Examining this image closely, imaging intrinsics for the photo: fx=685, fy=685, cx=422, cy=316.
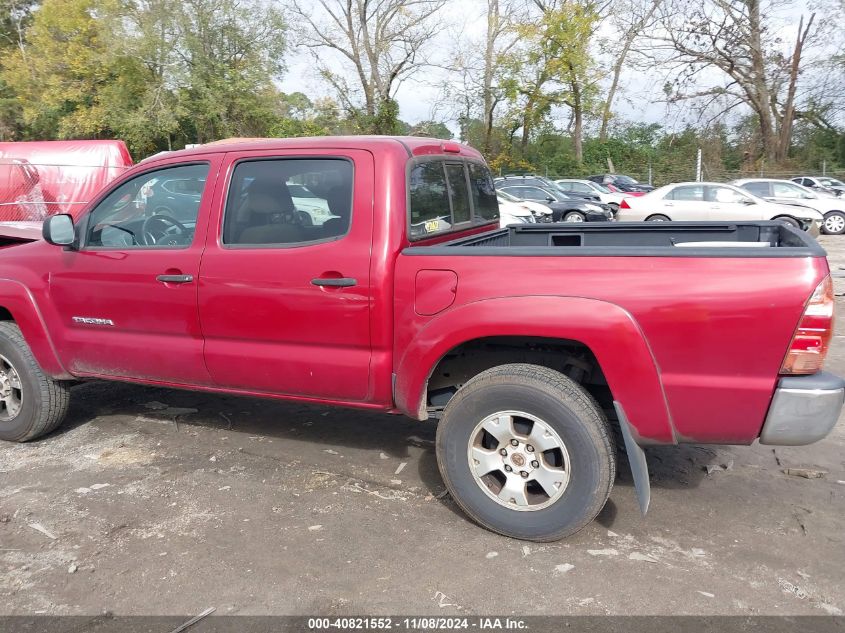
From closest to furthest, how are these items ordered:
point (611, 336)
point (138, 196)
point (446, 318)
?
point (611, 336), point (446, 318), point (138, 196)

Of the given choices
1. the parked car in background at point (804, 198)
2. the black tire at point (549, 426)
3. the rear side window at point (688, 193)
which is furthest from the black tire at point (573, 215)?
the black tire at point (549, 426)

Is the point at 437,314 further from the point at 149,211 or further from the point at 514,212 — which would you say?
the point at 514,212

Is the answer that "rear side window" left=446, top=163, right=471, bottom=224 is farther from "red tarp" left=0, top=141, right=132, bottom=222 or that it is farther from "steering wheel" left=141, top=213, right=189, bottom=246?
"red tarp" left=0, top=141, right=132, bottom=222

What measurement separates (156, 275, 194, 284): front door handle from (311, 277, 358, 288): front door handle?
32.2 inches

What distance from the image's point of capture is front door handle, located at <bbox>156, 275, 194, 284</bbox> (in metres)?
3.77

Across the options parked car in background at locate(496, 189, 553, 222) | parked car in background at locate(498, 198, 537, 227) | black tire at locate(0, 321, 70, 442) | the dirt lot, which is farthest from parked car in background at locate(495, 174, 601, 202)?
black tire at locate(0, 321, 70, 442)

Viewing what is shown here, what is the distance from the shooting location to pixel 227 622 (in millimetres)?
2701

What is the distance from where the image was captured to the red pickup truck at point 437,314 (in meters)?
2.75

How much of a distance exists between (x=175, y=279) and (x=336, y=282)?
1030 mm

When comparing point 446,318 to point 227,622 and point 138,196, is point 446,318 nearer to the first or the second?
point 227,622

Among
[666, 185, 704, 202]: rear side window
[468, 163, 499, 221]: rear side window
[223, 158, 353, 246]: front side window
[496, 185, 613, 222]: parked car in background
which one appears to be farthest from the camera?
[496, 185, 613, 222]: parked car in background

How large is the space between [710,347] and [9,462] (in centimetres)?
414

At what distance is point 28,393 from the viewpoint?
14.5ft

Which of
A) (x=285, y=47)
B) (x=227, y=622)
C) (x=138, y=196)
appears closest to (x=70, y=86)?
(x=285, y=47)
